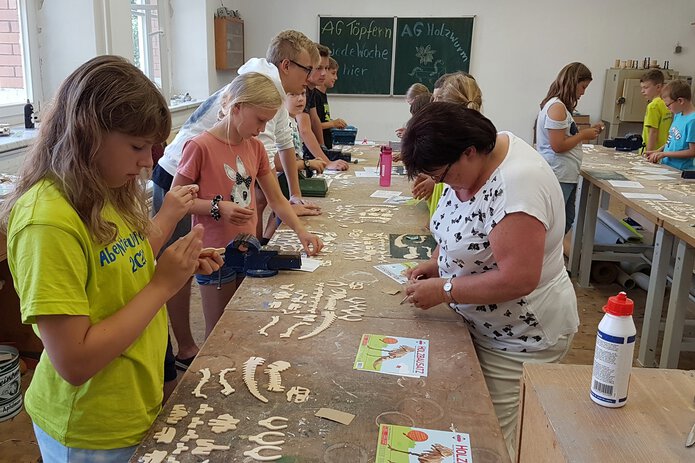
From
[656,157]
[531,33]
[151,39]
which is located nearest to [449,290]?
[656,157]

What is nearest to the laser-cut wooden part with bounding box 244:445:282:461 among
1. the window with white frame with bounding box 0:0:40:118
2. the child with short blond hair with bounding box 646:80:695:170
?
the window with white frame with bounding box 0:0:40:118

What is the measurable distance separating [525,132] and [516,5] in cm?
170

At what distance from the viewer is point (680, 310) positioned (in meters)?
3.11

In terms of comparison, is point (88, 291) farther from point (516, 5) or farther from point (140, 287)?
point (516, 5)

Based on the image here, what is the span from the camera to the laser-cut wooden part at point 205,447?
109 centimetres

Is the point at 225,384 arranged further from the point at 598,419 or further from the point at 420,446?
the point at 598,419

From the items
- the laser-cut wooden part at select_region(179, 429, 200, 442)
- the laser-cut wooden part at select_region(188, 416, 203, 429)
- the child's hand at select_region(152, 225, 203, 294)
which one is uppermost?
the child's hand at select_region(152, 225, 203, 294)

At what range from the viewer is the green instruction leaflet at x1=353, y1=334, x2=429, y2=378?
142 centimetres

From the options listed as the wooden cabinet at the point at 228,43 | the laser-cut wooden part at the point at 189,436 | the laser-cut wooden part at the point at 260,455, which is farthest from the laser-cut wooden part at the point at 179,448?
the wooden cabinet at the point at 228,43

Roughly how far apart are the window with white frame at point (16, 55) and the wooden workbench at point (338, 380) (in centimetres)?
344

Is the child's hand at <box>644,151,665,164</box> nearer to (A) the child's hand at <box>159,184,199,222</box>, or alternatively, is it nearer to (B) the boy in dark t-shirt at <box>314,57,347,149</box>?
(B) the boy in dark t-shirt at <box>314,57,347,149</box>

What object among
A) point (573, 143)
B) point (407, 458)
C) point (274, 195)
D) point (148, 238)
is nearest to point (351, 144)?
point (573, 143)

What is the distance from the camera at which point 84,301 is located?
3.47ft

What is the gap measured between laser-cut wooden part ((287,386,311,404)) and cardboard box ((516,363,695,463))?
481 millimetres
